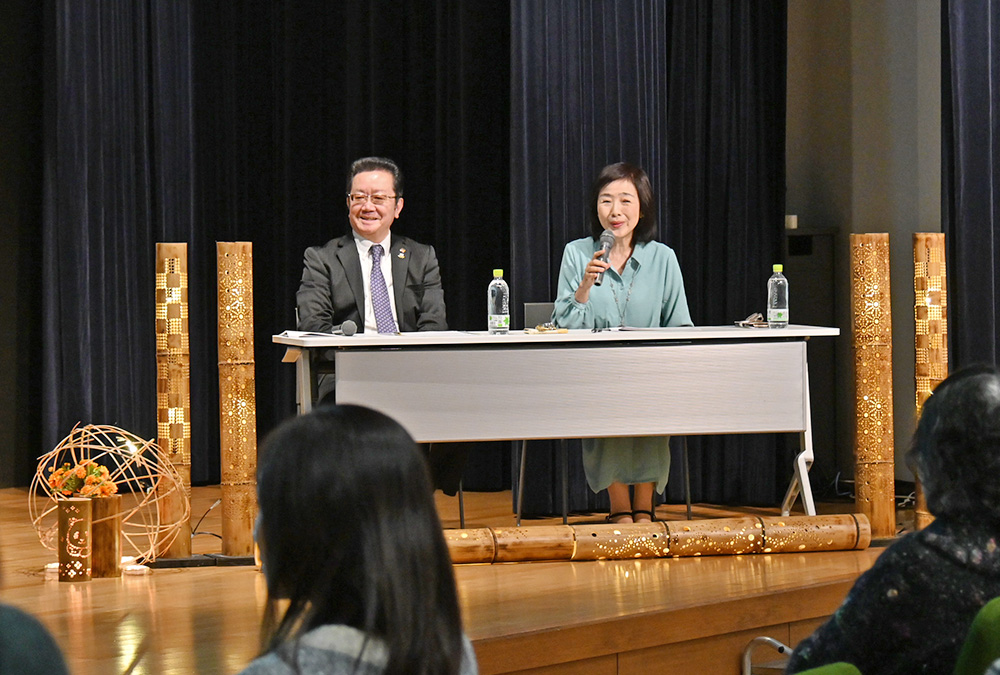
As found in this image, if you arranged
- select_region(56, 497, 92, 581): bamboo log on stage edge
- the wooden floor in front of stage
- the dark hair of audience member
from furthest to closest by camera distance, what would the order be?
1. select_region(56, 497, 92, 581): bamboo log on stage edge
2. the wooden floor in front of stage
3. the dark hair of audience member

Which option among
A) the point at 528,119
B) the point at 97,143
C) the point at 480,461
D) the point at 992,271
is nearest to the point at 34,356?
the point at 97,143

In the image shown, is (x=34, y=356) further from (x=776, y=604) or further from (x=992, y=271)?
(x=992, y=271)

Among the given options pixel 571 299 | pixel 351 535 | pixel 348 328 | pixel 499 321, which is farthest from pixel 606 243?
pixel 351 535

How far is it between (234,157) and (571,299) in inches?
89.0

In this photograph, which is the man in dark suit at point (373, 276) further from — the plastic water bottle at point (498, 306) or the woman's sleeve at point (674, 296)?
the woman's sleeve at point (674, 296)

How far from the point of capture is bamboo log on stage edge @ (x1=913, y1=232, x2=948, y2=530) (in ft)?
14.5

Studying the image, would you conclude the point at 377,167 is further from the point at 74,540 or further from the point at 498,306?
the point at 74,540

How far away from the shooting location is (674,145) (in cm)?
557

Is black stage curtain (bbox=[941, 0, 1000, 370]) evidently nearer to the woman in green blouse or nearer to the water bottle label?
the woman in green blouse

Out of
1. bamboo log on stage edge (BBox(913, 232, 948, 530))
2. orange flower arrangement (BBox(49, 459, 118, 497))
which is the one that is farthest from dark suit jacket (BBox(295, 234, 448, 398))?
bamboo log on stage edge (BBox(913, 232, 948, 530))

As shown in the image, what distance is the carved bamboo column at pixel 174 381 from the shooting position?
4086mm

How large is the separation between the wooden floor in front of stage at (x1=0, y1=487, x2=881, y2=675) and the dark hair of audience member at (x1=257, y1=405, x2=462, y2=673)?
5.86ft

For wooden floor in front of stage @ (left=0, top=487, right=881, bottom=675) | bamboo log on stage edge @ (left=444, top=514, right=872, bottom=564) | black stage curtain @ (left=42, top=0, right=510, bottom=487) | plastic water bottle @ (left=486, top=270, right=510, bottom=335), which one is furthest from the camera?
black stage curtain @ (left=42, top=0, right=510, bottom=487)

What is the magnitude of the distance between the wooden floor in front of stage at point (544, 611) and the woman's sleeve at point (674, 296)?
101 centimetres
